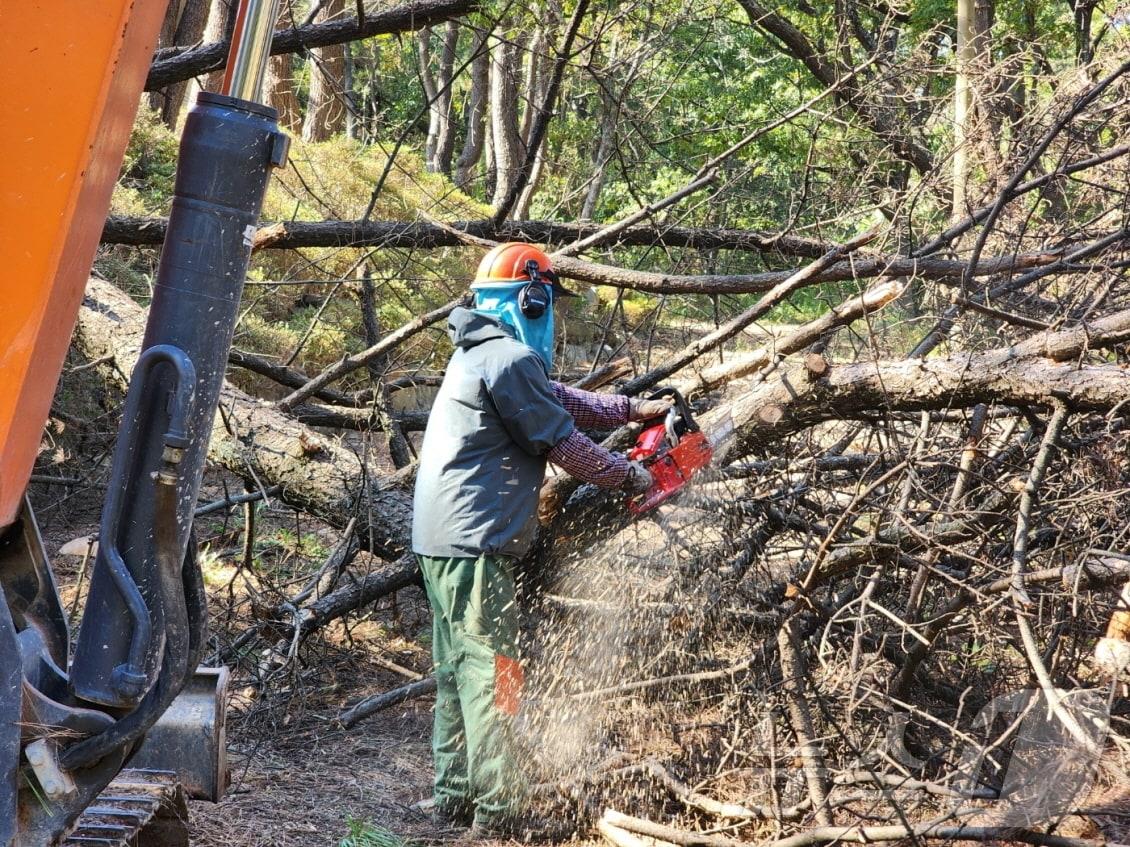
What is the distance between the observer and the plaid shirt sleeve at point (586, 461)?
3850 mm

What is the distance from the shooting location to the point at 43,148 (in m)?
2.05

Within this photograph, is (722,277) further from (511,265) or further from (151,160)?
(151,160)

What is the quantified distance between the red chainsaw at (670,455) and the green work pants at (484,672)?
602 mm

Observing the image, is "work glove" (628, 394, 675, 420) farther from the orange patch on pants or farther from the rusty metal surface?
the rusty metal surface

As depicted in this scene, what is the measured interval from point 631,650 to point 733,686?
46cm

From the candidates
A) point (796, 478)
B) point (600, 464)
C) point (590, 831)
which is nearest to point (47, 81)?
point (600, 464)

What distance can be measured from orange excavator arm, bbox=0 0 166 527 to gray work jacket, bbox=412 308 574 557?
188 cm

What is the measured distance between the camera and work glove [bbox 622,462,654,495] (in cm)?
392

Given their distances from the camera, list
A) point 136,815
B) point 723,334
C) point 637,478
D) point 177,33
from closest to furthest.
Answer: point 136,815 → point 637,478 → point 723,334 → point 177,33

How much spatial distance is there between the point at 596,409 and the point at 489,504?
72cm

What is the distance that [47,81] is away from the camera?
2.04 metres

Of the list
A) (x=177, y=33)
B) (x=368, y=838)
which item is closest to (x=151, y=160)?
(x=177, y=33)

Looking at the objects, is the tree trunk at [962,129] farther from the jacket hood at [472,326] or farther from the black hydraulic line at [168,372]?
the black hydraulic line at [168,372]

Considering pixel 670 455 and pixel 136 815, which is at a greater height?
pixel 670 455
